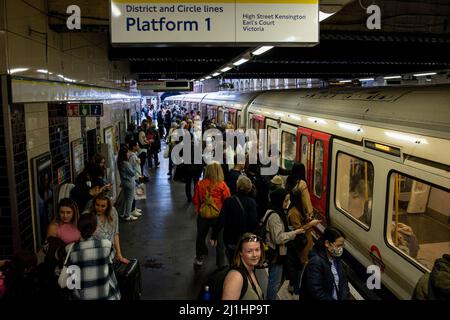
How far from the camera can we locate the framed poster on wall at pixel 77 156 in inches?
262

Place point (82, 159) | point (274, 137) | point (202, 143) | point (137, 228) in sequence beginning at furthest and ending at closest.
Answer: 1. point (202, 143)
2. point (274, 137)
3. point (137, 228)
4. point (82, 159)

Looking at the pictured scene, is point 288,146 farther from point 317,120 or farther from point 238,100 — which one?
point 238,100

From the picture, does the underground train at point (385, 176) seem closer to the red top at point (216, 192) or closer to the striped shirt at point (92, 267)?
the red top at point (216, 192)

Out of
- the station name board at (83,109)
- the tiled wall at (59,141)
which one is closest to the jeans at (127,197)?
the tiled wall at (59,141)

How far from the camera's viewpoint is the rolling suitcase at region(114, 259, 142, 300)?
422 centimetres

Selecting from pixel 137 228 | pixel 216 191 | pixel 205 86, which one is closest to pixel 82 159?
pixel 137 228

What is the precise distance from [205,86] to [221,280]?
37.0m

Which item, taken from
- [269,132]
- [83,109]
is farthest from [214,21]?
[269,132]

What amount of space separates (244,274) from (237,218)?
2.20 meters

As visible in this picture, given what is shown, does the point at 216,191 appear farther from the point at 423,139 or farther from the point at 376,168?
the point at 423,139

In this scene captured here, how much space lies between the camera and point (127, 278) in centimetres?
427
